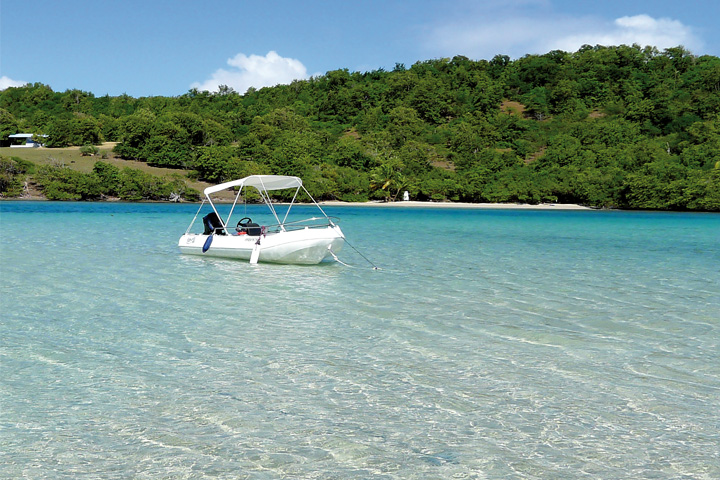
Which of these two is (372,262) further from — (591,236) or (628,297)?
(591,236)

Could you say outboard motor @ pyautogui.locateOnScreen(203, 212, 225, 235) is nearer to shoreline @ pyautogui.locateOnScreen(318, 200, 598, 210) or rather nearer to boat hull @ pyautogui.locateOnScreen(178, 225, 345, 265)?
boat hull @ pyautogui.locateOnScreen(178, 225, 345, 265)

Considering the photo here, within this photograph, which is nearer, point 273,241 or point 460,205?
point 273,241

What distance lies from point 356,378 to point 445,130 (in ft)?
454

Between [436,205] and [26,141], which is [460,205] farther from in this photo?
[26,141]

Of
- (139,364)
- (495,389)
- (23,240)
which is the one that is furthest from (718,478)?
(23,240)

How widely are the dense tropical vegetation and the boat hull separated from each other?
79683 millimetres

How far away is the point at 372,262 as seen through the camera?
22.7 metres

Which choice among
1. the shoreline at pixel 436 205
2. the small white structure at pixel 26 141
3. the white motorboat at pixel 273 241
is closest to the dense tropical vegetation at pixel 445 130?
the shoreline at pixel 436 205

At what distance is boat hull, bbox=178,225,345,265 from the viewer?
2033 cm

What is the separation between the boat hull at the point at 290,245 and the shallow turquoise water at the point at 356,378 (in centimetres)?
276

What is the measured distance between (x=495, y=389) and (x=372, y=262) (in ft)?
48.8

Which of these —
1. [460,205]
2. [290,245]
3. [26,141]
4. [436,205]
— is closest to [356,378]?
[290,245]

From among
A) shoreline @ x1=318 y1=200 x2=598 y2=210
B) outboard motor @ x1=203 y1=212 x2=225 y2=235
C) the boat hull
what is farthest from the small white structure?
the boat hull

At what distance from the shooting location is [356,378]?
8.32 m
